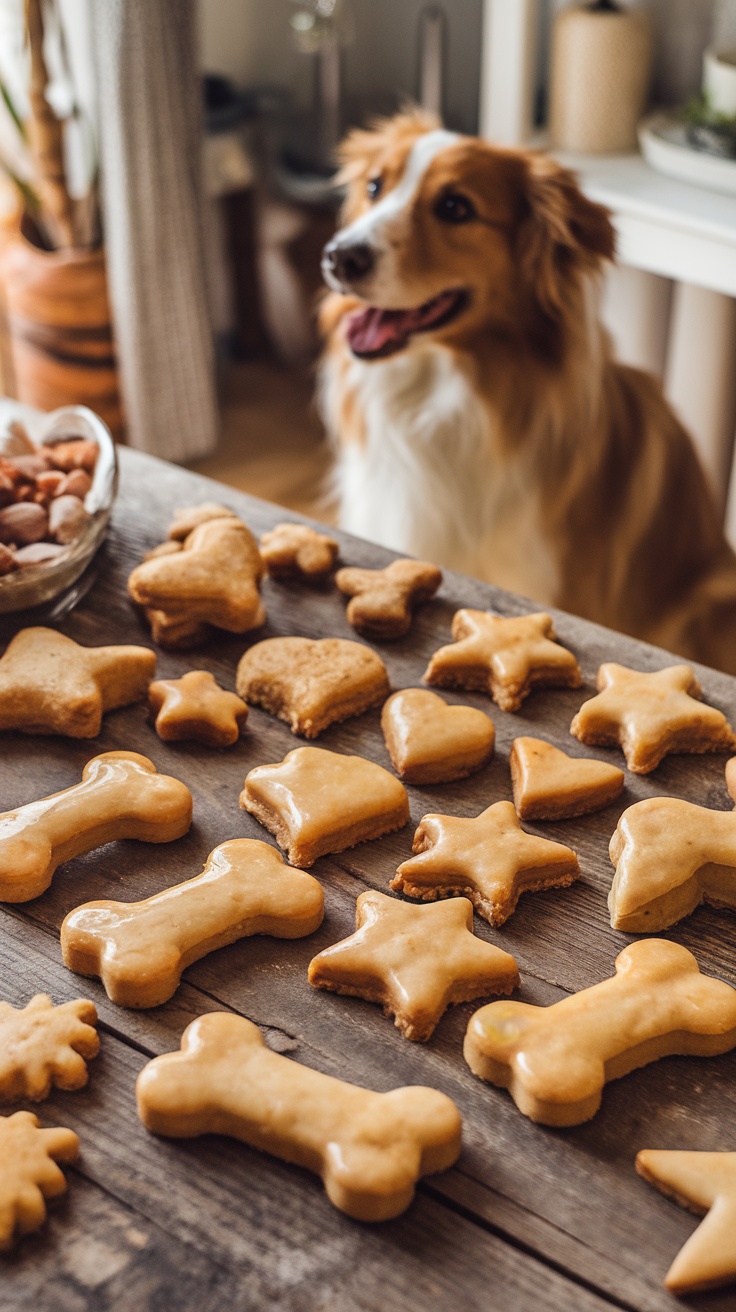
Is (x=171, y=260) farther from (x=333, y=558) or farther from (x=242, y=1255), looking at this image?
(x=242, y=1255)

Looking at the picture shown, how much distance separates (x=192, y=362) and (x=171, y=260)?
0.87 ft

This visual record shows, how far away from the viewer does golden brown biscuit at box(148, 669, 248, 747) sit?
3.42ft

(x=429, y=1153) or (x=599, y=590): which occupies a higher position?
(x=429, y=1153)

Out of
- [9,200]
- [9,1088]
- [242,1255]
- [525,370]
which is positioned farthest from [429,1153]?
[9,200]

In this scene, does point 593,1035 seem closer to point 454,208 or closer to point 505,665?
point 505,665

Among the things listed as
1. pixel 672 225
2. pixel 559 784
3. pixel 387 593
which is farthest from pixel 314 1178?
pixel 672 225

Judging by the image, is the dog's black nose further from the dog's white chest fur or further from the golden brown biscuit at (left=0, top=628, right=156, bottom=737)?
the golden brown biscuit at (left=0, top=628, right=156, bottom=737)

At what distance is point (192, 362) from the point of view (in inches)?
121

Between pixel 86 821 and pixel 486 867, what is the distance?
30 centimetres

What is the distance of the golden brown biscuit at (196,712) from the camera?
1041 mm

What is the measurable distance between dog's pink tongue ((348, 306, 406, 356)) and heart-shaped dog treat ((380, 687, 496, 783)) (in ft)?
3.06

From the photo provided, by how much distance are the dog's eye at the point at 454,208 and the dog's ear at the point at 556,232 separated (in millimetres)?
92

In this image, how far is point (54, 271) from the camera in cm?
287

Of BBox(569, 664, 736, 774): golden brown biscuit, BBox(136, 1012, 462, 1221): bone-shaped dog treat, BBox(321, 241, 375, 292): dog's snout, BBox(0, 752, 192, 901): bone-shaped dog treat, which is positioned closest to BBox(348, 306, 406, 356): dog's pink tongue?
BBox(321, 241, 375, 292): dog's snout
